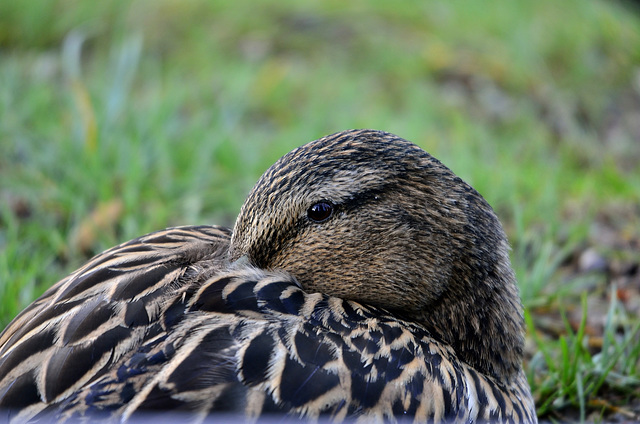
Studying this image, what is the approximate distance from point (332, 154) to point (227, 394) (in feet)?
3.00

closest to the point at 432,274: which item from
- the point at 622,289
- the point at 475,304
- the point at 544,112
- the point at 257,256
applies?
the point at 475,304

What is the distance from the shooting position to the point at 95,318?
2.14 meters

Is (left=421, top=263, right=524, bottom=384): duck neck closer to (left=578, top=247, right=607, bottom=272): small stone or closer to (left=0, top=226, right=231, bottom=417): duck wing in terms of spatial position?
(left=0, top=226, right=231, bottom=417): duck wing

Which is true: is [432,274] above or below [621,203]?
below

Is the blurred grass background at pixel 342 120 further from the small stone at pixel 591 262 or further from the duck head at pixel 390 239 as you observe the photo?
the duck head at pixel 390 239

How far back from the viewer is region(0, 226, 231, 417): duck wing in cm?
199

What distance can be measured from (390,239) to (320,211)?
0.86ft

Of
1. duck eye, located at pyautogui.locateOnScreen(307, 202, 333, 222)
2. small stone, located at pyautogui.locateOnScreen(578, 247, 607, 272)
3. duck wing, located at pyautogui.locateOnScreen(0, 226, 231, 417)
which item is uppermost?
duck eye, located at pyautogui.locateOnScreen(307, 202, 333, 222)

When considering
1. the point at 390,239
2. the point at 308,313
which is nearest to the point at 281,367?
the point at 308,313

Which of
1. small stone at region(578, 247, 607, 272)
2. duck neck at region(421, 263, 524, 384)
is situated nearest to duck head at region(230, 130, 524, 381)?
duck neck at region(421, 263, 524, 384)

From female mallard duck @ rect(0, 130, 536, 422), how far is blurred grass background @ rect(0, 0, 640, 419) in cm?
66

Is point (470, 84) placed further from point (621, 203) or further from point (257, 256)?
point (257, 256)

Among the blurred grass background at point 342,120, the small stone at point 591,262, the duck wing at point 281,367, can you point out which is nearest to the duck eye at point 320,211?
the duck wing at point 281,367

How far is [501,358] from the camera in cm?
257
